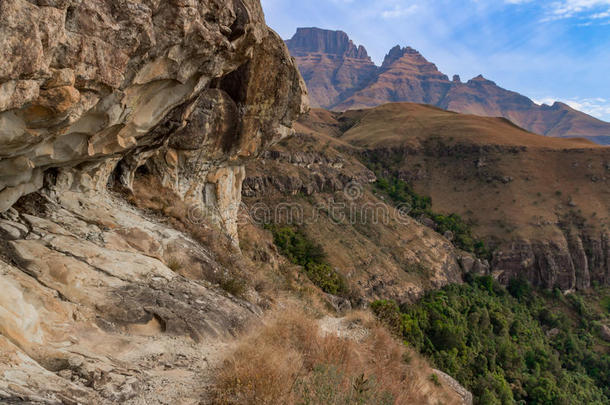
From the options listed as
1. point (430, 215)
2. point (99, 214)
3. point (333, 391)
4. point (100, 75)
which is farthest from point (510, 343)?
point (100, 75)

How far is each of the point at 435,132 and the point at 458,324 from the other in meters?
49.4

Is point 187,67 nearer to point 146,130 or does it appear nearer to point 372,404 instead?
point 146,130

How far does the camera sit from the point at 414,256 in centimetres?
3825

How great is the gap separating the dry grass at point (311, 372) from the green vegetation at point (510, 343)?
1353cm

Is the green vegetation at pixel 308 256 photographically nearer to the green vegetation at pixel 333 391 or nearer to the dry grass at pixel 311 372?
the dry grass at pixel 311 372

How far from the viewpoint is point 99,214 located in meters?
6.93

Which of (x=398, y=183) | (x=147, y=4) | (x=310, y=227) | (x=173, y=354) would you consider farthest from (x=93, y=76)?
(x=398, y=183)

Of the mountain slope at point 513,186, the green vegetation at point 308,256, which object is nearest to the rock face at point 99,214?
the green vegetation at point 308,256

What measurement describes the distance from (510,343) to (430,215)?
24.5 m

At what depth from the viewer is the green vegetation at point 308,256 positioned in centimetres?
2592

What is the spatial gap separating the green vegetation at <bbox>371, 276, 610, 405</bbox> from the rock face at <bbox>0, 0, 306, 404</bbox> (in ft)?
50.9

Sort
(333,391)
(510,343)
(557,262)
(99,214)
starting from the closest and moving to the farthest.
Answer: (333,391), (99,214), (510,343), (557,262)

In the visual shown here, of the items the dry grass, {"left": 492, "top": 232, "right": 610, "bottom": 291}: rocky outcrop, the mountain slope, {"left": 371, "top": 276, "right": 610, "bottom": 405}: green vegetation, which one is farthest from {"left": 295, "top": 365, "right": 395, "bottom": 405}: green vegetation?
{"left": 492, "top": 232, "right": 610, "bottom": 291}: rocky outcrop

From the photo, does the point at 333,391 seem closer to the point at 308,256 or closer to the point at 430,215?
the point at 308,256
